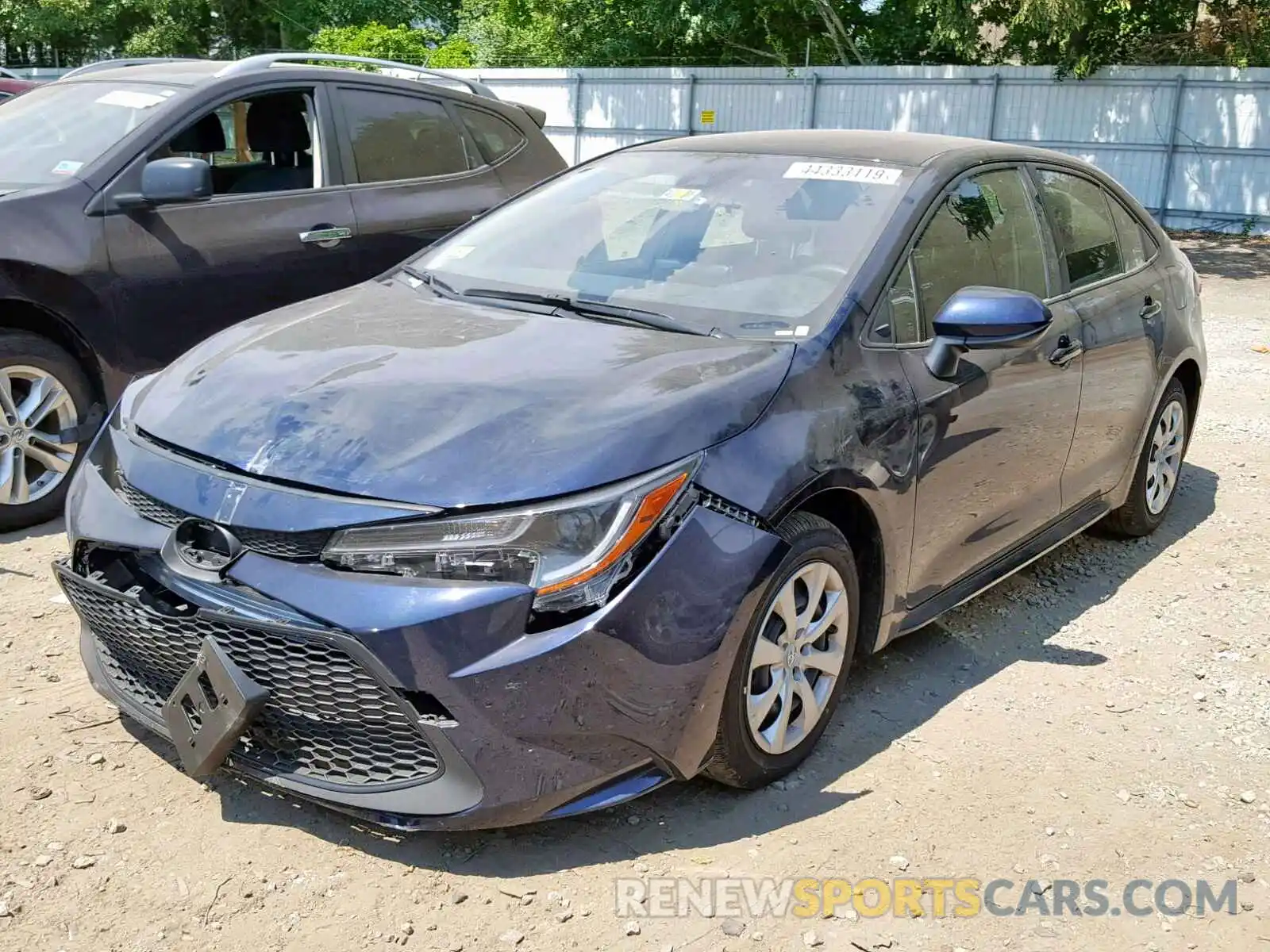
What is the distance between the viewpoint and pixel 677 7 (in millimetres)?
22812

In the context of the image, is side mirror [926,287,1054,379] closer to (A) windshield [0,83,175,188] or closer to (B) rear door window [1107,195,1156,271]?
(B) rear door window [1107,195,1156,271]

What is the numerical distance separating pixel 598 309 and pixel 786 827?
1.55 meters

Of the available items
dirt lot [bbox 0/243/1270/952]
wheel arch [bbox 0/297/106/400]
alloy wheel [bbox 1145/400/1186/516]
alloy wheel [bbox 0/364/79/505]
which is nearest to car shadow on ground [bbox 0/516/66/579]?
alloy wheel [bbox 0/364/79/505]

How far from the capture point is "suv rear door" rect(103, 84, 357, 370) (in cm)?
515

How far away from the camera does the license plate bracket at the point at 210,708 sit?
2748mm

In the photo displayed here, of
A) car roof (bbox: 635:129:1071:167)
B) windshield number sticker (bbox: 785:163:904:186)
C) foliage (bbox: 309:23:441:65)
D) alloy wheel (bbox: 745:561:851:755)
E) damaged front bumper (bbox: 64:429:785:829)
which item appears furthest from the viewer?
foliage (bbox: 309:23:441:65)

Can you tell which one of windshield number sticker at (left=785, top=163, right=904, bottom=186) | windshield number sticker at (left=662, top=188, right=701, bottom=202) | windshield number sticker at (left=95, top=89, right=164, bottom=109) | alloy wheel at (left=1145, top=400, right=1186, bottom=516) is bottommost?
alloy wheel at (left=1145, top=400, right=1186, bottom=516)

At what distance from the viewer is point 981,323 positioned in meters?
3.60

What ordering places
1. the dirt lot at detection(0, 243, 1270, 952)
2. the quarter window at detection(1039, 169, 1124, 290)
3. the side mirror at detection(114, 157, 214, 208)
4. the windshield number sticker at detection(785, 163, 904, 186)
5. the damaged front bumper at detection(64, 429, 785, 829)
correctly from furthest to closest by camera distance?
the side mirror at detection(114, 157, 214, 208)
the quarter window at detection(1039, 169, 1124, 290)
the windshield number sticker at detection(785, 163, 904, 186)
the dirt lot at detection(0, 243, 1270, 952)
the damaged front bumper at detection(64, 429, 785, 829)

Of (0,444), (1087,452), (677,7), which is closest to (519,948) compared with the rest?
(1087,452)

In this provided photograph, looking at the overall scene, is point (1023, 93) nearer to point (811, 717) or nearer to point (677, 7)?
point (677, 7)

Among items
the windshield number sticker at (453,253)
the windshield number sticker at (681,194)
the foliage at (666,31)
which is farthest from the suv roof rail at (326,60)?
the foliage at (666,31)

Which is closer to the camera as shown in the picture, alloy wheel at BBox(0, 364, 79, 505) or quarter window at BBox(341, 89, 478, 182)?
alloy wheel at BBox(0, 364, 79, 505)

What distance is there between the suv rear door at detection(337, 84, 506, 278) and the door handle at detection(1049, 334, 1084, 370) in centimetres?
312
